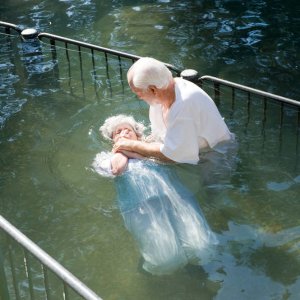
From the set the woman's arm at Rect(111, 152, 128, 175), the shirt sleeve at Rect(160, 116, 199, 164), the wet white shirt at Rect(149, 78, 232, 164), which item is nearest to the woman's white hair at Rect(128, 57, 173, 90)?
the wet white shirt at Rect(149, 78, 232, 164)

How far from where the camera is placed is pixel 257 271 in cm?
432

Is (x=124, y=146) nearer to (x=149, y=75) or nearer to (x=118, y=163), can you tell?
(x=118, y=163)

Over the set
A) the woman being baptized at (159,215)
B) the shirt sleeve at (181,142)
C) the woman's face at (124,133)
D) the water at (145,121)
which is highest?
the shirt sleeve at (181,142)

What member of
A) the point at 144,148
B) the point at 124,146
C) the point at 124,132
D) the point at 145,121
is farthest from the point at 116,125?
the point at 145,121

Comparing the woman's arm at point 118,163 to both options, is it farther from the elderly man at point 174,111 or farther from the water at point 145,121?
the water at point 145,121

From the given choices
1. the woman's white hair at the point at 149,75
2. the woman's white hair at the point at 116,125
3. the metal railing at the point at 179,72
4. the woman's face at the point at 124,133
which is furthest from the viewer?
the woman's white hair at the point at 116,125

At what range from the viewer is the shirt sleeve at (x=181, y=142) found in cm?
459

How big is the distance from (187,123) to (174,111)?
13cm

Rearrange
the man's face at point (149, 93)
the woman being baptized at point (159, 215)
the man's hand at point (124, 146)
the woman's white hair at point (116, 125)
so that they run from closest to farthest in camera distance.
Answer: the woman being baptized at point (159, 215), the man's face at point (149, 93), the man's hand at point (124, 146), the woman's white hair at point (116, 125)

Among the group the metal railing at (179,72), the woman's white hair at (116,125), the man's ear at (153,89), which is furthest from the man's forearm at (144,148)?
the metal railing at (179,72)

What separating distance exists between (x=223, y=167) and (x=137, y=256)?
1114 millimetres

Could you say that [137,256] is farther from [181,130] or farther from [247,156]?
[247,156]

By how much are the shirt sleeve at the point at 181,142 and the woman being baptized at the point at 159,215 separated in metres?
0.19

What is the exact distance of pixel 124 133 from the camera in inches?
208
